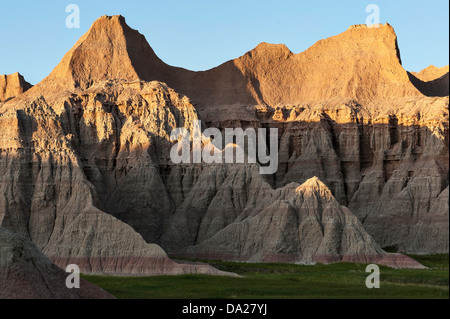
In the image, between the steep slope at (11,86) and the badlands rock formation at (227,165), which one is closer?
the badlands rock formation at (227,165)

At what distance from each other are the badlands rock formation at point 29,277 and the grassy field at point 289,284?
39.6 feet

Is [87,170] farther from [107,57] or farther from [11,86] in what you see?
[11,86]

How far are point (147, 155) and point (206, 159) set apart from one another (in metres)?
8.97

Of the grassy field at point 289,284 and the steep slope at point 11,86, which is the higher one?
the steep slope at point 11,86

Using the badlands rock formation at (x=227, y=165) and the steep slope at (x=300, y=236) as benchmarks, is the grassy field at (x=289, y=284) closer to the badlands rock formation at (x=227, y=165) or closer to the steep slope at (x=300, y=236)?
the steep slope at (x=300, y=236)

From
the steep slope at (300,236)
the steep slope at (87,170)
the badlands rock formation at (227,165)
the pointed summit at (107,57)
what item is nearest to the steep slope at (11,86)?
the badlands rock formation at (227,165)

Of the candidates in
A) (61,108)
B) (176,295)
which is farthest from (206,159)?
(176,295)

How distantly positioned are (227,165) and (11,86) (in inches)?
2206

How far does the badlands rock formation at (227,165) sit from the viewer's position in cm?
11444

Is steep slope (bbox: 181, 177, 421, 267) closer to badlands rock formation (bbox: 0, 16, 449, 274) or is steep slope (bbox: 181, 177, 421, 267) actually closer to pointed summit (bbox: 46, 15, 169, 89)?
badlands rock formation (bbox: 0, 16, 449, 274)

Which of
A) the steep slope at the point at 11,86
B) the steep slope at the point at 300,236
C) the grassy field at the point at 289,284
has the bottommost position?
the grassy field at the point at 289,284

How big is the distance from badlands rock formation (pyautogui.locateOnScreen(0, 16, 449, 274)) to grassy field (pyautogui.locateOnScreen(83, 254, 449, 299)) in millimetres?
6822

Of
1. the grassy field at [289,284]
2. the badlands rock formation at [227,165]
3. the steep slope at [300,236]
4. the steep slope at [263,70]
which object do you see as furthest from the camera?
the steep slope at [263,70]

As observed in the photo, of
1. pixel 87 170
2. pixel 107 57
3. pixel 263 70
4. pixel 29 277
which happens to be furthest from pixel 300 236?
pixel 263 70
